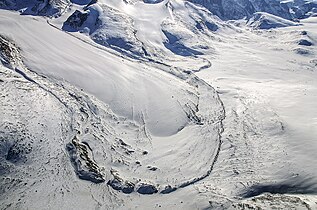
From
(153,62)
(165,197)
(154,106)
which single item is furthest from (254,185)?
(153,62)

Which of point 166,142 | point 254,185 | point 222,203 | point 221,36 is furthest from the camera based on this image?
point 221,36

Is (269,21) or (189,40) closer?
(189,40)

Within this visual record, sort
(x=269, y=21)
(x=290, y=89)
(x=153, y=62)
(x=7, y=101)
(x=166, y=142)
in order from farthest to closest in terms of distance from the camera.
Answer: (x=269, y=21) < (x=153, y=62) < (x=290, y=89) < (x=166, y=142) < (x=7, y=101)

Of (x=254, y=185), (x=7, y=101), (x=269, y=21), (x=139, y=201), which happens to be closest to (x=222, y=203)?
(x=254, y=185)

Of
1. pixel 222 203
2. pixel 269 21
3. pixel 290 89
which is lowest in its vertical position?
pixel 269 21

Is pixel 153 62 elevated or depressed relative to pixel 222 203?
depressed

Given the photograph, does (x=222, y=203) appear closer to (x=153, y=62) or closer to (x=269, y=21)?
(x=153, y=62)

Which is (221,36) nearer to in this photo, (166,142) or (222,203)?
(166,142)
